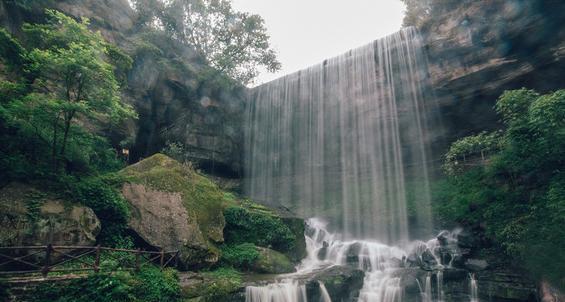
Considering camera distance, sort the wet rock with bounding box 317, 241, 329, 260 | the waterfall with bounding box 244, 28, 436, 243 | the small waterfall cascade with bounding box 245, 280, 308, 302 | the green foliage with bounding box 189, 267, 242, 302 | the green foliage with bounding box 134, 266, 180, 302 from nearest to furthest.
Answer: the green foliage with bounding box 134, 266, 180, 302 → the green foliage with bounding box 189, 267, 242, 302 → the small waterfall cascade with bounding box 245, 280, 308, 302 → the wet rock with bounding box 317, 241, 329, 260 → the waterfall with bounding box 244, 28, 436, 243

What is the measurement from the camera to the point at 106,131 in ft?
63.2

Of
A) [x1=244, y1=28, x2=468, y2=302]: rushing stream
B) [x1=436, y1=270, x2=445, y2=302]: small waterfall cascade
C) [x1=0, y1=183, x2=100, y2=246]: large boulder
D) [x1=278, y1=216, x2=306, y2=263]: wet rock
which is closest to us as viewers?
[x1=0, y1=183, x2=100, y2=246]: large boulder

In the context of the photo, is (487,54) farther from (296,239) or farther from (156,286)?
(156,286)

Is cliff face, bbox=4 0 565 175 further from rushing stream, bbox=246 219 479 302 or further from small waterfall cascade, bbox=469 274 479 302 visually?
small waterfall cascade, bbox=469 274 479 302

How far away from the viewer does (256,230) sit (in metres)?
15.5

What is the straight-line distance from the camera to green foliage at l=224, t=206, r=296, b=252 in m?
15.1

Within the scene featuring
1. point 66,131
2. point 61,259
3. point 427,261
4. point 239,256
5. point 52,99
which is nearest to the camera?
point 61,259

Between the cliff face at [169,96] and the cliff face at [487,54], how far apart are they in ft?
55.9

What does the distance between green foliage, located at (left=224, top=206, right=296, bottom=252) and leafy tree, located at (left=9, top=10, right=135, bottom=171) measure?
7.37 metres

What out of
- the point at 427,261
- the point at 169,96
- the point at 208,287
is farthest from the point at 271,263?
the point at 169,96

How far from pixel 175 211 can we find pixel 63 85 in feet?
21.6

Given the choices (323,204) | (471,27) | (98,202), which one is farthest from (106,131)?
(471,27)

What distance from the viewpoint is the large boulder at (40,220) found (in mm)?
8812

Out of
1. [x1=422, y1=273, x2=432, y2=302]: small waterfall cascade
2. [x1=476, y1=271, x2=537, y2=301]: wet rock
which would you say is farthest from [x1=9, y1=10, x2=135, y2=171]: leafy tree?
[x1=476, y1=271, x2=537, y2=301]: wet rock
